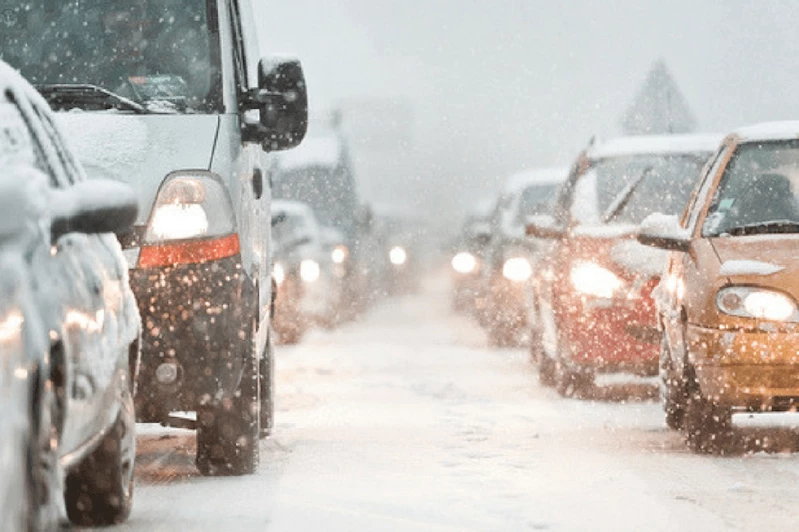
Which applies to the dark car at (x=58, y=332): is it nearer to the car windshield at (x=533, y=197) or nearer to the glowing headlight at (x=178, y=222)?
the glowing headlight at (x=178, y=222)

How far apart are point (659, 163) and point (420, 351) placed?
22.8 ft

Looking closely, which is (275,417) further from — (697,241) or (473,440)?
(697,241)

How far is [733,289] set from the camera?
9.99 metres

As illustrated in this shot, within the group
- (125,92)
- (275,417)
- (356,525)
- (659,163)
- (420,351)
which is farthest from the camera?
(420,351)

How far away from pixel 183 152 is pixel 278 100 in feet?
2.53

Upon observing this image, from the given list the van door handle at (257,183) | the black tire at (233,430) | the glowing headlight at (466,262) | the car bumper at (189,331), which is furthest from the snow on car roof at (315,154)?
the car bumper at (189,331)

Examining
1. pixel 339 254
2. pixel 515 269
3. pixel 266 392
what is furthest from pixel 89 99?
pixel 339 254

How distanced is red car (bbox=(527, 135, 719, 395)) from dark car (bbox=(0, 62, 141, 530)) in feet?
20.6

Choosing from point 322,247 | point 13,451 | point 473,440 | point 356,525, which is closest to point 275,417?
point 473,440

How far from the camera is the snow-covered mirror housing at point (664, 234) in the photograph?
10727 millimetres

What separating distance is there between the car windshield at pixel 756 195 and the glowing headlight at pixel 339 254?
13.8m

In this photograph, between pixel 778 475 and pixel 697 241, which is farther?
pixel 697 241

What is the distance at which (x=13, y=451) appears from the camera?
15.7ft

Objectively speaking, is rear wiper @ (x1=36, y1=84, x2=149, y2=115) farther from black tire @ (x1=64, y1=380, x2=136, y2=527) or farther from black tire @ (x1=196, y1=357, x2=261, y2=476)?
black tire @ (x1=64, y1=380, x2=136, y2=527)
